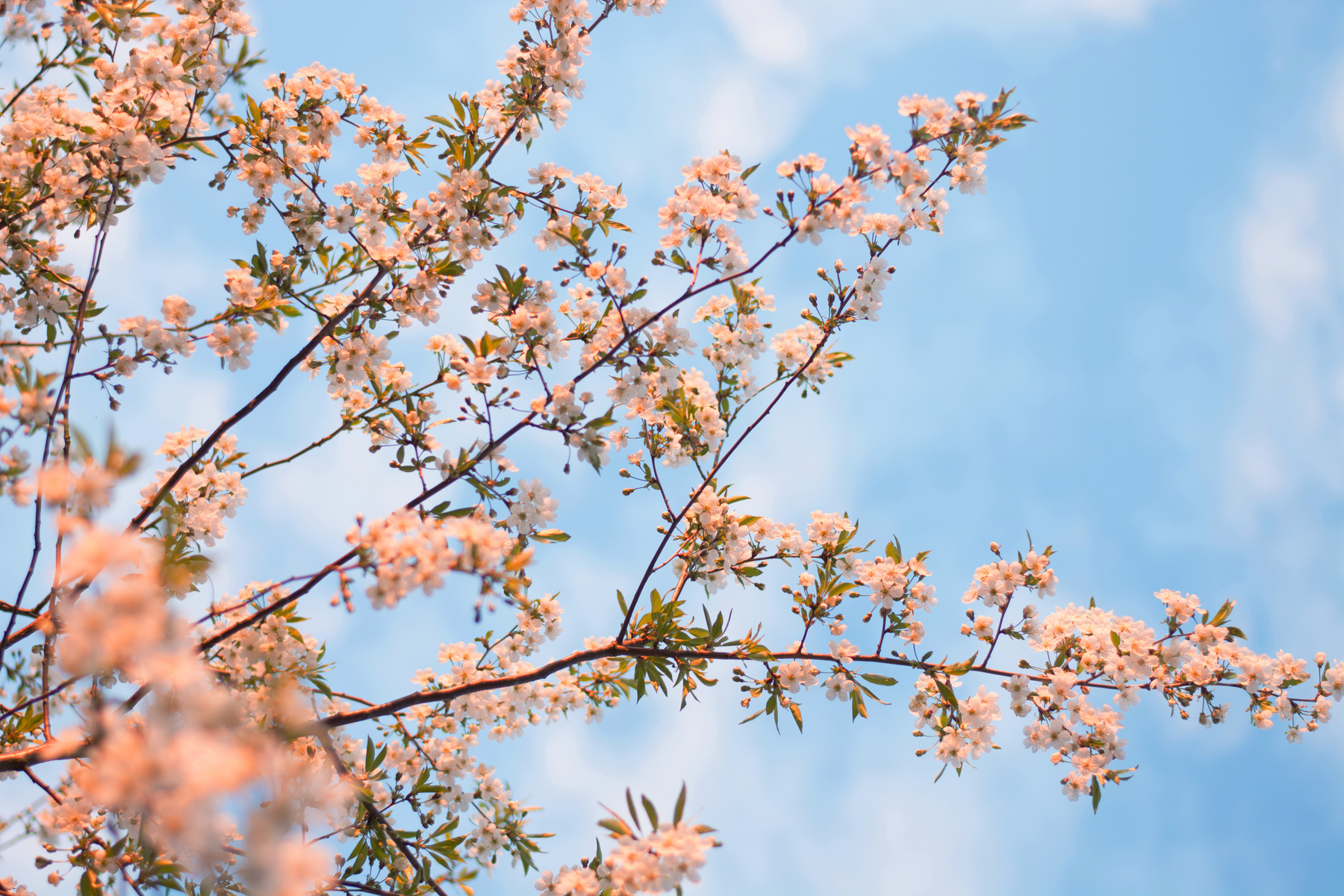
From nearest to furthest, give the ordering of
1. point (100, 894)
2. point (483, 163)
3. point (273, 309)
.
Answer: point (100, 894) → point (273, 309) → point (483, 163)

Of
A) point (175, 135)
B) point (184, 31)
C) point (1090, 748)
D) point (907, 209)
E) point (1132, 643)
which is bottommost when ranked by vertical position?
point (1090, 748)

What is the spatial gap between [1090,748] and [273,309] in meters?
5.32

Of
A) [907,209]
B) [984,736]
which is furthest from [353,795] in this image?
[907,209]

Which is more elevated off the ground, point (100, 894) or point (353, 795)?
point (353, 795)

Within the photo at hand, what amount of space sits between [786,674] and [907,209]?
2.71 metres

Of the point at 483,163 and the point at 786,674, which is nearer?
the point at 786,674

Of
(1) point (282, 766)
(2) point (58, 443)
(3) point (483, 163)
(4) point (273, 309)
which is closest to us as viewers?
(1) point (282, 766)

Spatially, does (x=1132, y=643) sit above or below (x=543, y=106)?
below

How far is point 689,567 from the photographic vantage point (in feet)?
15.4

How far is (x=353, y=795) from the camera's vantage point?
385 cm

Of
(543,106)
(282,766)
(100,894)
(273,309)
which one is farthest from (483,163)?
(100,894)

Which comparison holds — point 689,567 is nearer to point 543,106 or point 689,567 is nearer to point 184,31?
point 543,106

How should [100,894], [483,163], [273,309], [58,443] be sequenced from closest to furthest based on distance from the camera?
[100,894] < [58,443] < [273,309] < [483,163]

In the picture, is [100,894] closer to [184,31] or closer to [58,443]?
[58,443]
